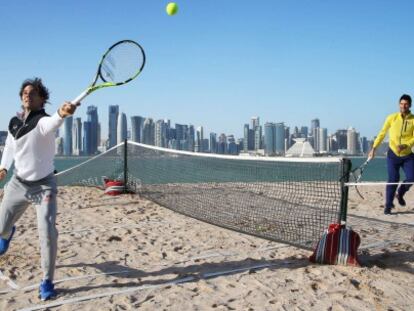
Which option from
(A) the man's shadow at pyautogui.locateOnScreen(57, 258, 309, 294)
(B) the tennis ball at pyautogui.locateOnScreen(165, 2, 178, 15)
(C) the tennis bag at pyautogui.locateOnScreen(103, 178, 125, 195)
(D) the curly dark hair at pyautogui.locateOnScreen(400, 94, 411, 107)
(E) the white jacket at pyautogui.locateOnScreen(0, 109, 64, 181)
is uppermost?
(B) the tennis ball at pyautogui.locateOnScreen(165, 2, 178, 15)

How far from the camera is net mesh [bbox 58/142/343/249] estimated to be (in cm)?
684

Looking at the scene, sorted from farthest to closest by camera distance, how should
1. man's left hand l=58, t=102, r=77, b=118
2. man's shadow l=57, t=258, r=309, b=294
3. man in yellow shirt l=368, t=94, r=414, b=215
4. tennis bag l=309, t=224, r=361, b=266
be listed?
man in yellow shirt l=368, t=94, r=414, b=215, tennis bag l=309, t=224, r=361, b=266, man's shadow l=57, t=258, r=309, b=294, man's left hand l=58, t=102, r=77, b=118

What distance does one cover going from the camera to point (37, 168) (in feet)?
13.3

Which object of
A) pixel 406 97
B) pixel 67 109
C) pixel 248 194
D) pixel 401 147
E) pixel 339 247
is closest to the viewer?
pixel 67 109

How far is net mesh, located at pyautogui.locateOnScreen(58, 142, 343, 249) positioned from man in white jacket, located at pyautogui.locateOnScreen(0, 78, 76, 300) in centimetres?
303

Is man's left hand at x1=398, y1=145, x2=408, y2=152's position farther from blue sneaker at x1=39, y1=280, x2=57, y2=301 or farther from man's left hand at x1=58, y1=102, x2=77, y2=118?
blue sneaker at x1=39, y1=280, x2=57, y2=301

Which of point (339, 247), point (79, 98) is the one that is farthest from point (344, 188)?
point (79, 98)

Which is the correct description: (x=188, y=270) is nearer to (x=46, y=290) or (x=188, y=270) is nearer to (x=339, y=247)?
(x=46, y=290)

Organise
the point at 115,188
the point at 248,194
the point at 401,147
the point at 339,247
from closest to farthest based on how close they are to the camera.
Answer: the point at 339,247 < the point at 401,147 < the point at 115,188 < the point at 248,194

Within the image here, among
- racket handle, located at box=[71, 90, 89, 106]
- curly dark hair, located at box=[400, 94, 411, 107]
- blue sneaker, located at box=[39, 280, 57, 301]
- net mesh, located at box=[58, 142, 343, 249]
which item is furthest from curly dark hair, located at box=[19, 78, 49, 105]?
curly dark hair, located at box=[400, 94, 411, 107]

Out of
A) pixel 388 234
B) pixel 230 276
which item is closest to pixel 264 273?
pixel 230 276

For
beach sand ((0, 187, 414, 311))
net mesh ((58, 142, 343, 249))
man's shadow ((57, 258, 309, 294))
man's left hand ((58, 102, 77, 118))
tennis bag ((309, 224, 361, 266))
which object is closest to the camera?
man's left hand ((58, 102, 77, 118))

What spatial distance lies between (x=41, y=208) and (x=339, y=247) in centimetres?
310

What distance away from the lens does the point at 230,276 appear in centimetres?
466
